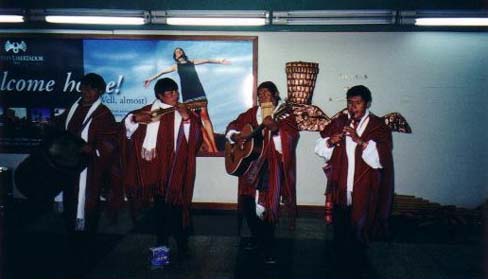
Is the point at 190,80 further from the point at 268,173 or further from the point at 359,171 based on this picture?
the point at 359,171

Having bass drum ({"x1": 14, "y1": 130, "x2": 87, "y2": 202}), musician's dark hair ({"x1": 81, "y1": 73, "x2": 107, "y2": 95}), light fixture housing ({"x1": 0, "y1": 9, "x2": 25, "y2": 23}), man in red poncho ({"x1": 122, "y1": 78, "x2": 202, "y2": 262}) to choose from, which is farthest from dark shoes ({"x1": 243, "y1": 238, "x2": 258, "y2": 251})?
light fixture housing ({"x1": 0, "y1": 9, "x2": 25, "y2": 23})

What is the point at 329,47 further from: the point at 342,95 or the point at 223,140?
the point at 223,140

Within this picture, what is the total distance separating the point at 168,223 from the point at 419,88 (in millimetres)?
4075

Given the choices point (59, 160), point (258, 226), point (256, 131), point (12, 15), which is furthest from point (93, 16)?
point (258, 226)

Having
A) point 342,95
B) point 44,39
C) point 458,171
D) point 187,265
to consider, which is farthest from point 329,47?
point 44,39

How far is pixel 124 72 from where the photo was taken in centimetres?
632

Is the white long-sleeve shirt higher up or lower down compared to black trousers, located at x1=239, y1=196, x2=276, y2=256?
higher up

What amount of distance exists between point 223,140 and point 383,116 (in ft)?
7.87

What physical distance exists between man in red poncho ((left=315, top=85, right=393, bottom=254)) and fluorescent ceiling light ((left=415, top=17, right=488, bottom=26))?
189cm

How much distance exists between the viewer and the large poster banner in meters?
6.24

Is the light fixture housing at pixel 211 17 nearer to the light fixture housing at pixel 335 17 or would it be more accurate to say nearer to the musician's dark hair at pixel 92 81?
the light fixture housing at pixel 335 17

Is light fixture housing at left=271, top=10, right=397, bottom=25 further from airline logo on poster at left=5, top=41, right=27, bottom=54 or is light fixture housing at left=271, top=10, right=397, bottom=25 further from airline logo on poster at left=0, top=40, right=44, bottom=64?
airline logo on poster at left=5, top=41, right=27, bottom=54

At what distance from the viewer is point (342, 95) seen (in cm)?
621

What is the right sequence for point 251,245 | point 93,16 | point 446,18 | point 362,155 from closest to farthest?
1. point 362,155
2. point 251,245
3. point 446,18
4. point 93,16
